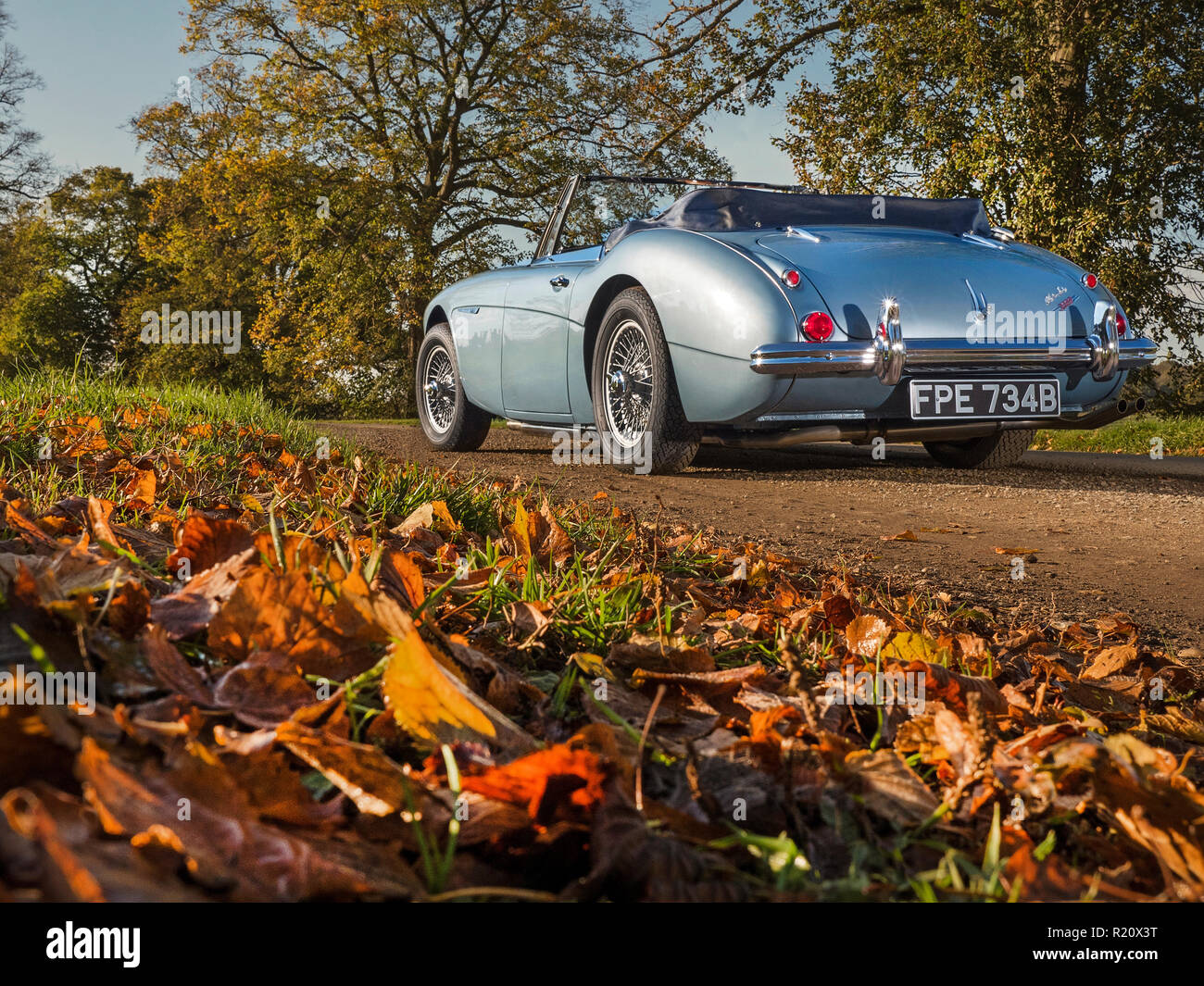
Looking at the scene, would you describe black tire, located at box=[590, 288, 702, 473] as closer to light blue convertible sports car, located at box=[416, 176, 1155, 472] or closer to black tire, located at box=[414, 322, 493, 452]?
light blue convertible sports car, located at box=[416, 176, 1155, 472]

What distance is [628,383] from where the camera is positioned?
4.93 metres

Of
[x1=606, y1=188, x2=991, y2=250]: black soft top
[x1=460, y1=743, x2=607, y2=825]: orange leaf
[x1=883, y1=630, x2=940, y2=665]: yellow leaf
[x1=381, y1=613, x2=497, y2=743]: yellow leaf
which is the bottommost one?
[x1=883, y1=630, x2=940, y2=665]: yellow leaf

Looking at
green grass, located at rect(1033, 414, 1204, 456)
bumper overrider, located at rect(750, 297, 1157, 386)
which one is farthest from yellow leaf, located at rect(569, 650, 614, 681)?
green grass, located at rect(1033, 414, 1204, 456)

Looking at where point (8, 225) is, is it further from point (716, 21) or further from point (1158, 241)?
point (1158, 241)

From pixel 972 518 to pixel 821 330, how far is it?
98 centimetres

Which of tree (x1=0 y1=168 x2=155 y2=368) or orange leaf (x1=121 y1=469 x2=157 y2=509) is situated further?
tree (x1=0 y1=168 x2=155 y2=368)

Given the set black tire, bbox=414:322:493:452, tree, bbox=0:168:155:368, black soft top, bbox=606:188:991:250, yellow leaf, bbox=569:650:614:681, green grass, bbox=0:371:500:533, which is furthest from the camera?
tree, bbox=0:168:155:368

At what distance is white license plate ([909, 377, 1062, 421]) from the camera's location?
4297 millimetres

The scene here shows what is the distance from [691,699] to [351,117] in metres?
22.2

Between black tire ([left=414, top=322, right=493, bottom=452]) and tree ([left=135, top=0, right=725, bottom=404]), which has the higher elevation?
tree ([left=135, top=0, right=725, bottom=404])

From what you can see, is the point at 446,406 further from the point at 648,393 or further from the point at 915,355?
the point at 915,355

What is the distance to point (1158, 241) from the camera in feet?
41.1

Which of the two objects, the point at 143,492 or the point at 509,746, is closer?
the point at 509,746

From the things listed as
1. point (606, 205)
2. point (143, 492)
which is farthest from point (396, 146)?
point (143, 492)
